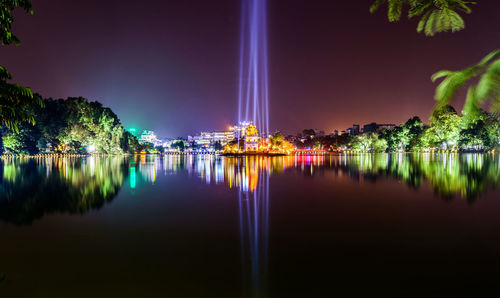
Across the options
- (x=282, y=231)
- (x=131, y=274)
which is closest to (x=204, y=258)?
(x=131, y=274)

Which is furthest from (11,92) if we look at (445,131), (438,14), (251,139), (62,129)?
(251,139)

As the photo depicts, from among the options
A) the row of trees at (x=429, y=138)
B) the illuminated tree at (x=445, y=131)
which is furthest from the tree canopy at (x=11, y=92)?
the illuminated tree at (x=445, y=131)

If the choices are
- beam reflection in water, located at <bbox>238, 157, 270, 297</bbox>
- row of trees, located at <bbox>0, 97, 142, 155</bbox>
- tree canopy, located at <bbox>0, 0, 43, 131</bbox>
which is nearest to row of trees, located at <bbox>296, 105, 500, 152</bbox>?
beam reflection in water, located at <bbox>238, 157, 270, 297</bbox>

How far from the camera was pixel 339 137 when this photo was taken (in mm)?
159125

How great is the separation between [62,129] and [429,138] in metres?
101

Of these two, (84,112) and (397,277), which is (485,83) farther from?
(84,112)

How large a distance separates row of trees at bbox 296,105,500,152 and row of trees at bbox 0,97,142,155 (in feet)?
257

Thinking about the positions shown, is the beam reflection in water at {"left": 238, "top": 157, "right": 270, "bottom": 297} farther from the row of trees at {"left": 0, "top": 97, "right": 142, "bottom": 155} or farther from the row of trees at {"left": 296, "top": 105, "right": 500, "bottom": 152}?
the row of trees at {"left": 0, "top": 97, "right": 142, "bottom": 155}

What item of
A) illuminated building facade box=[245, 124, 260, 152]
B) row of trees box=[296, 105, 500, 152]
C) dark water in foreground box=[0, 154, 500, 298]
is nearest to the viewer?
dark water in foreground box=[0, 154, 500, 298]

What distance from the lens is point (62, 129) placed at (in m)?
71.4

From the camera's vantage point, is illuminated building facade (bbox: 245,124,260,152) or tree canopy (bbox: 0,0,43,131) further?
illuminated building facade (bbox: 245,124,260,152)

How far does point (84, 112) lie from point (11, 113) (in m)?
83.4

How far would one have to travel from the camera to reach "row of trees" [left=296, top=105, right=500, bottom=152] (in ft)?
249

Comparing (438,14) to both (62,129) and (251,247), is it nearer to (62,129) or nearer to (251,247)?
(251,247)
